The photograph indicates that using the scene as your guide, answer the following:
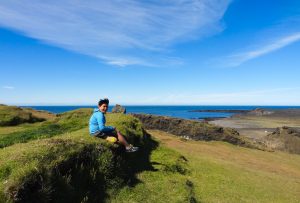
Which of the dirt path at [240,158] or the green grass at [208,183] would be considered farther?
the dirt path at [240,158]

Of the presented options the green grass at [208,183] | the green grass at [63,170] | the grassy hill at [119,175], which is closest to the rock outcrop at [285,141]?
the green grass at [208,183]

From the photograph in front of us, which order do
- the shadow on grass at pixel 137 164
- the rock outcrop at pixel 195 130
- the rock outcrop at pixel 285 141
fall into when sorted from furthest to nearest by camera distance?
the rock outcrop at pixel 285 141 < the rock outcrop at pixel 195 130 < the shadow on grass at pixel 137 164

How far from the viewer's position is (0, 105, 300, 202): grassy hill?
29.6ft

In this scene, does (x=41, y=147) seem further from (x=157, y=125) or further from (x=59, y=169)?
(x=157, y=125)

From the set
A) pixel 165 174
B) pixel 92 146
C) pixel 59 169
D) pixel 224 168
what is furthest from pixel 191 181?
pixel 59 169

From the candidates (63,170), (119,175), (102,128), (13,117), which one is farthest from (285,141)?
(63,170)

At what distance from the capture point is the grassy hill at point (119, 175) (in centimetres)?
903

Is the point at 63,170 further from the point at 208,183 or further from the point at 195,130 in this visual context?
the point at 195,130

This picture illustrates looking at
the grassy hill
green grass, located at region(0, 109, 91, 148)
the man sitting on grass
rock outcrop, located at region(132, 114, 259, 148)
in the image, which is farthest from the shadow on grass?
rock outcrop, located at region(132, 114, 259, 148)

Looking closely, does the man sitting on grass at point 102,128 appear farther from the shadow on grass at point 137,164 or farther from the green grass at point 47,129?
the green grass at point 47,129

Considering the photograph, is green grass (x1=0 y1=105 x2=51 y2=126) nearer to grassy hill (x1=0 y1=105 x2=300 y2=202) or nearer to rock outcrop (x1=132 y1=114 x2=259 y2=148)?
grassy hill (x1=0 y1=105 x2=300 y2=202)

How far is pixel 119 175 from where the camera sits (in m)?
13.1

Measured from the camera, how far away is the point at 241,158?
2628cm

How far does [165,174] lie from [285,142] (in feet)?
107
